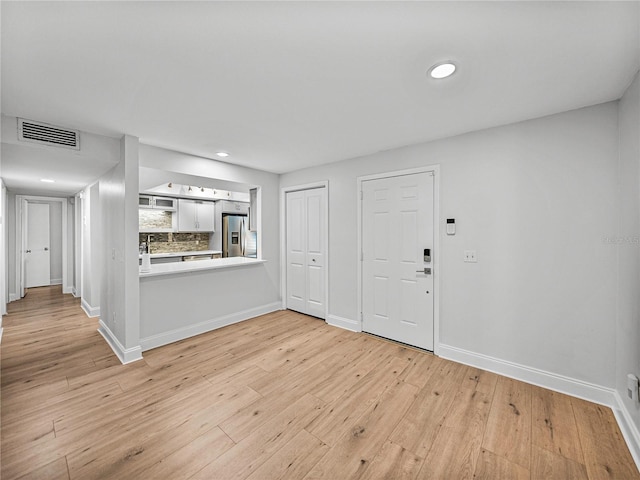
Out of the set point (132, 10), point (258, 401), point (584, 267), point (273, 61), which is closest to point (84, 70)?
point (132, 10)

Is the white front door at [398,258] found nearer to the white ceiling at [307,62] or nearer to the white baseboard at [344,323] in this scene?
the white baseboard at [344,323]

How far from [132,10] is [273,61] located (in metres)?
0.70

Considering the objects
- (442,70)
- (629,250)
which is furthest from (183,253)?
(629,250)

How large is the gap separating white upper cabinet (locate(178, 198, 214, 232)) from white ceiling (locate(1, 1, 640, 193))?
154 inches

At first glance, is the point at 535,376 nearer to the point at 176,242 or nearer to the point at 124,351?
the point at 124,351

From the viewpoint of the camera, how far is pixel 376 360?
295 cm

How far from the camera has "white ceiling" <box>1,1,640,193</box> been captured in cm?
130

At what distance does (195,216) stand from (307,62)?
5.80m

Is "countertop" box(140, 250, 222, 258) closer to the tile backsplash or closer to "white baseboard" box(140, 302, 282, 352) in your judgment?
the tile backsplash

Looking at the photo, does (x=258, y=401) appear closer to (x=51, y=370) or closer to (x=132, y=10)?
(x=51, y=370)

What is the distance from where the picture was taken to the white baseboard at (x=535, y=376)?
2.18 m

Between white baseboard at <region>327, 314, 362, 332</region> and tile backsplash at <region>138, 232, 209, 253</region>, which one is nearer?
white baseboard at <region>327, 314, 362, 332</region>

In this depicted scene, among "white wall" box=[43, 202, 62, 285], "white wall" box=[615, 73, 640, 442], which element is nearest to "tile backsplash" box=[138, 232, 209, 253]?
"white wall" box=[43, 202, 62, 285]

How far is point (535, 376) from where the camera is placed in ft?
8.07
